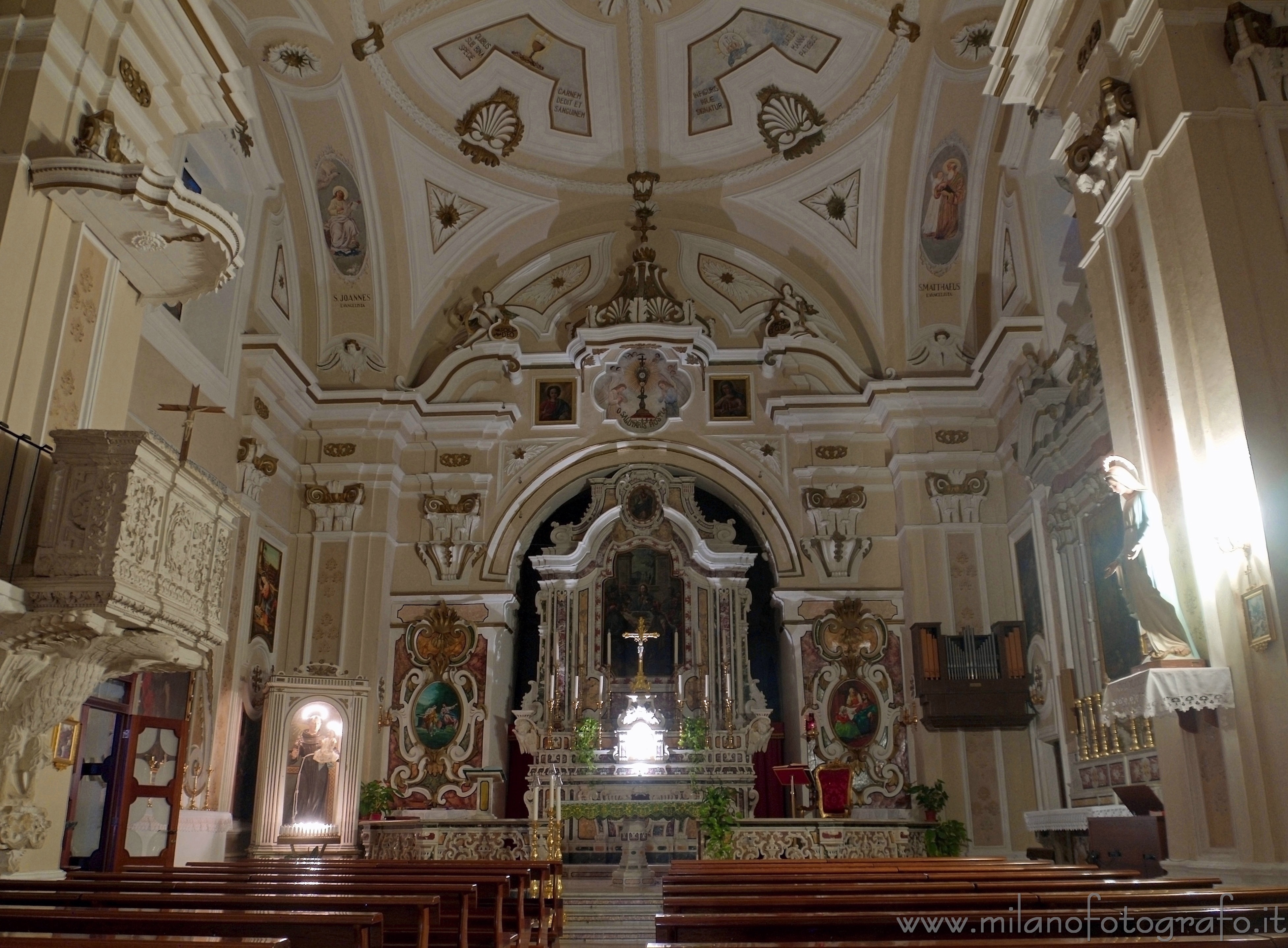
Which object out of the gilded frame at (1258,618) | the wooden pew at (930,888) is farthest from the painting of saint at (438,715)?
the gilded frame at (1258,618)

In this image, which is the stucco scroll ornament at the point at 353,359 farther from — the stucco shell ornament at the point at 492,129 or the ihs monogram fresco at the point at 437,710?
the ihs monogram fresco at the point at 437,710

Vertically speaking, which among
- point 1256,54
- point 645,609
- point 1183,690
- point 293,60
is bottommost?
point 1183,690

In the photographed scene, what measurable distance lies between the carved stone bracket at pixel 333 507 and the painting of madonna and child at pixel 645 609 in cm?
370

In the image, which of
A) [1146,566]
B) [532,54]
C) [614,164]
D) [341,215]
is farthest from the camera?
[614,164]

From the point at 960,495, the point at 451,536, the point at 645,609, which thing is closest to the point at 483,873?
the point at 451,536

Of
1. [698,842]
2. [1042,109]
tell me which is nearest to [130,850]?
Answer: [698,842]

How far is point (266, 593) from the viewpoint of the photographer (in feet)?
43.4

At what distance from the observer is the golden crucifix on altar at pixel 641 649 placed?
1476 centimetres

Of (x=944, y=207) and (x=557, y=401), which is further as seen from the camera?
(x=557, y=401)

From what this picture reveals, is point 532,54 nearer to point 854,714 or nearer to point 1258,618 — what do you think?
point 854,714

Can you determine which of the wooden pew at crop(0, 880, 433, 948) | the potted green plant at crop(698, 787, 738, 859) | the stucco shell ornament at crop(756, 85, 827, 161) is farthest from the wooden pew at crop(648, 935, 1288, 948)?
the stucco shell ornament at crop(756, 85, 827, 161)

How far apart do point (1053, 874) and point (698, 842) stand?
6891mm

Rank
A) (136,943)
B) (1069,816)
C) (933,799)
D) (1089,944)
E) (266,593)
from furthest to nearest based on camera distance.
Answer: (266,593)
(933,799)
(1069,816)
(136,943)
(1089,944)

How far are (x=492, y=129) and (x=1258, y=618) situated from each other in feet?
37.4
